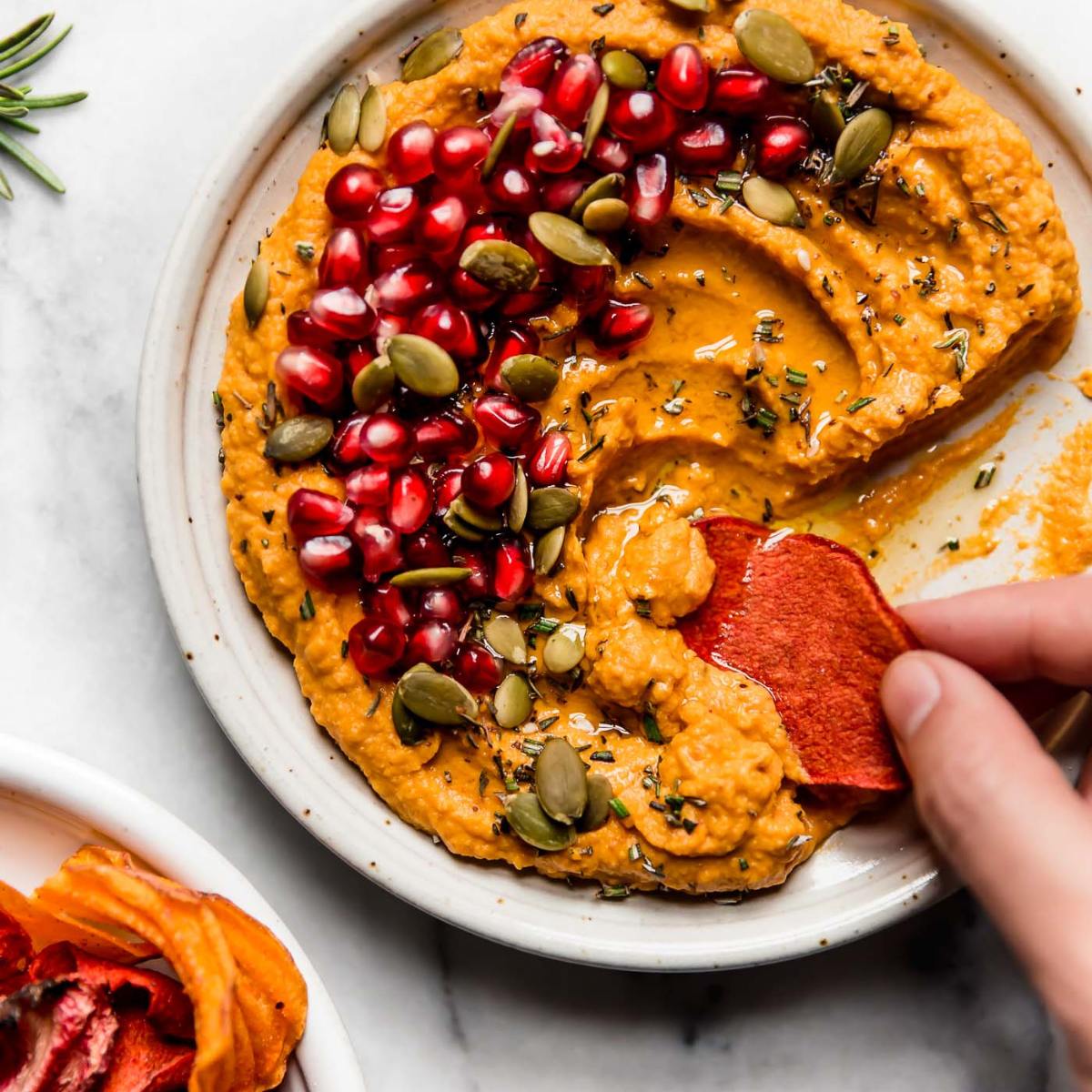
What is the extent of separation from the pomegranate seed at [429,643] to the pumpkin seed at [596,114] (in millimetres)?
1031

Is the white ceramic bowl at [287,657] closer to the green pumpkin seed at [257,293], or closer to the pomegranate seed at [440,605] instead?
the green pumpkin seed at [257,293]

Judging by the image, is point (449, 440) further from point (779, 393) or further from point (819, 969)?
point (819, 969)

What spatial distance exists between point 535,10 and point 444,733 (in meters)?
1.50

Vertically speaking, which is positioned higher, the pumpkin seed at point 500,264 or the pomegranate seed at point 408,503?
the pumpkin seed at point 500,264

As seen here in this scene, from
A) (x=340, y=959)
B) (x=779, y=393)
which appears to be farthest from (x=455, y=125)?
(x=340, y=959)

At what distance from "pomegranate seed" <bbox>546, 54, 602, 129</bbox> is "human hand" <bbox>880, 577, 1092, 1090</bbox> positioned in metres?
1.26

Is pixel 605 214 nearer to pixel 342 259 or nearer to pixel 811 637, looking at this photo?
pixel 342 259

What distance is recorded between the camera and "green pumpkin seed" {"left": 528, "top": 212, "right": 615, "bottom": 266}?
2.60 meters

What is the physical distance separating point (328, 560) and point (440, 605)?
26 cm

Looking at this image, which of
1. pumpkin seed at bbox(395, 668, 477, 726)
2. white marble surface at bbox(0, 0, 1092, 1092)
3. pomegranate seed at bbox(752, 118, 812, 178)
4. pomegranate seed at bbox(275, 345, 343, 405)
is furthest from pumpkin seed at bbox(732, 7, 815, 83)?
pumpkin seed at bbox(395, 668, 477, 726)

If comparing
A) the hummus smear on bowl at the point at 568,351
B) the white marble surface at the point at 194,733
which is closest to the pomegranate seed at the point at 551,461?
the hummus smear on bowl at the point at 568,351

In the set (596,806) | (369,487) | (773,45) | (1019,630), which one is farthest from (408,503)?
(1019,630)

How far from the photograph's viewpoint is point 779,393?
2.81 m

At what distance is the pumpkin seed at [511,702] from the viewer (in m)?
2.71
